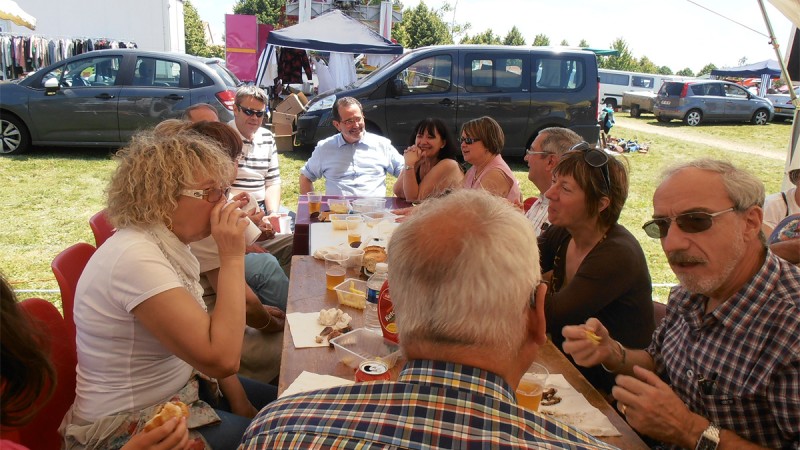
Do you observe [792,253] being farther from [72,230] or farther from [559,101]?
[559,101]

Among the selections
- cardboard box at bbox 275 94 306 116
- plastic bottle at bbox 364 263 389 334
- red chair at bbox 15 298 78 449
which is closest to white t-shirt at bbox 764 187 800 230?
plastic bottle at bbox 364 263 389 334

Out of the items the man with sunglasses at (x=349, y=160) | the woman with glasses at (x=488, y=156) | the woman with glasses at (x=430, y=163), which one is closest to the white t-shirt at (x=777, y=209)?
the woman with glasses at (x=488, y=156)

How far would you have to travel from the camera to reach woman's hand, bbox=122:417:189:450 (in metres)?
1.52

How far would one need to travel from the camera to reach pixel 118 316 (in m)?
1.80

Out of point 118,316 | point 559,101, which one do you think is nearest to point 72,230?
point 118,316

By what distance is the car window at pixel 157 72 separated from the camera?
9273 millimetres

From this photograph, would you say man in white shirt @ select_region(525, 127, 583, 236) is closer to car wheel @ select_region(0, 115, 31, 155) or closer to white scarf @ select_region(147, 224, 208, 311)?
white scarf @ select_region(147, 224, 208, 311)

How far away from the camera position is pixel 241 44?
1931 centimetres

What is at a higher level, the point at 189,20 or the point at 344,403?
the point at 189,20

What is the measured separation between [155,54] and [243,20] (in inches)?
423

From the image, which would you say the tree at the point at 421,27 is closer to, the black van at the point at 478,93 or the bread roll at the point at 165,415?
the black van at the point at 478,93

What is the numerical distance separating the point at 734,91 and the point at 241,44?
16690mm

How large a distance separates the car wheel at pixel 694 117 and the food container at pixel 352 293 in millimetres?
19726

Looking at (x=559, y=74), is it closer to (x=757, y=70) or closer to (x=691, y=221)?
(x=691, y=221)
